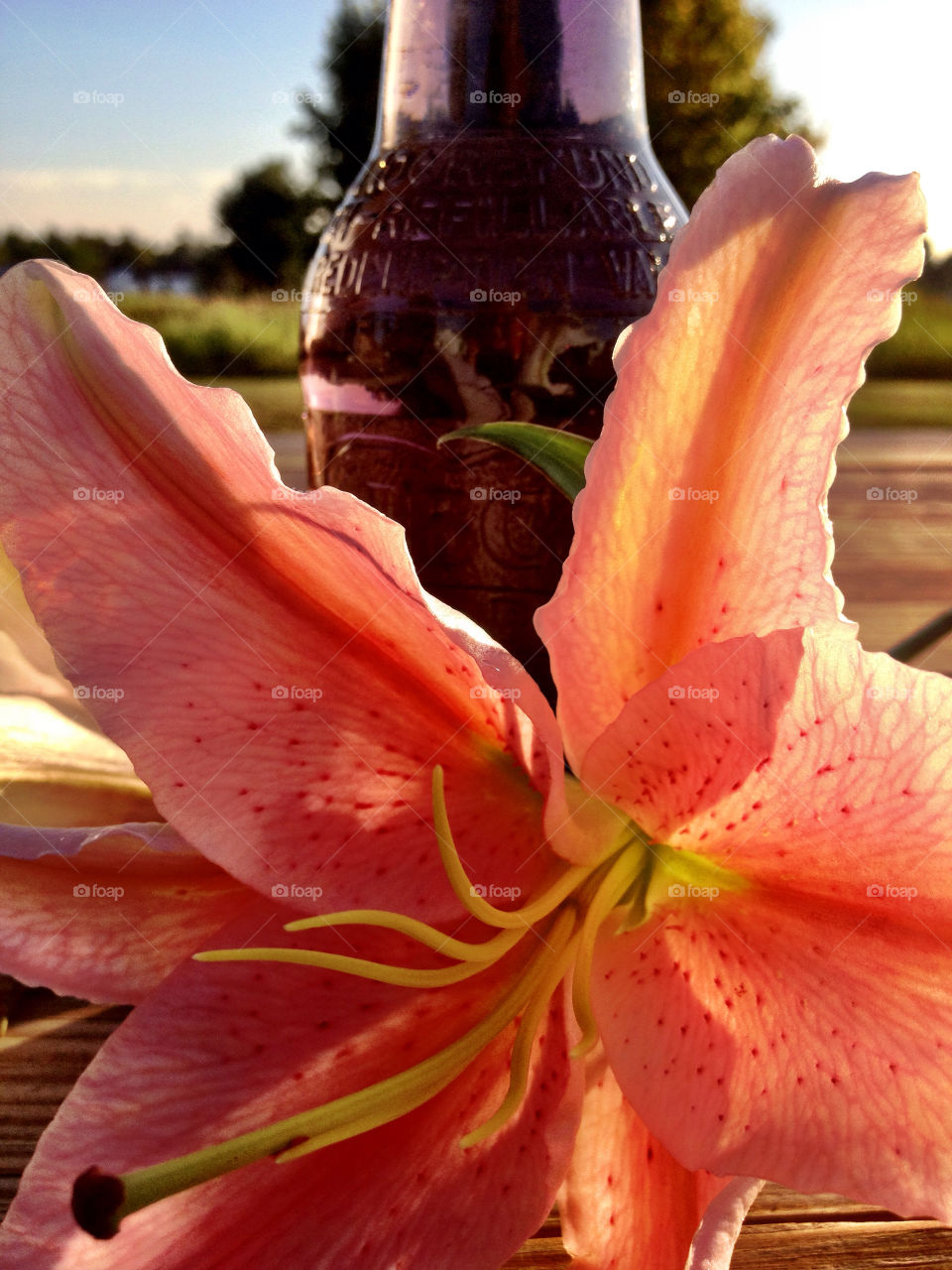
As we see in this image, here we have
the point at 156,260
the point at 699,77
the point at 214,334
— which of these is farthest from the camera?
the point at 699,77

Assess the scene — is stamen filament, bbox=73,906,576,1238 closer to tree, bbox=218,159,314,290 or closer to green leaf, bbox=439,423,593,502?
green leaf, bbox=439,423,593,502

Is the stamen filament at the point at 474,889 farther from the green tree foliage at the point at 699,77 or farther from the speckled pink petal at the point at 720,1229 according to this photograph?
the green tree foliage at the point at 699,77

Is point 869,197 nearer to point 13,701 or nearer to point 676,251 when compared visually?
point 676,251

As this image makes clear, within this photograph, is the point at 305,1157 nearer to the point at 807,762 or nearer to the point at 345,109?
the point at 807,762

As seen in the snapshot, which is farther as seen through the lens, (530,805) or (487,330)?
(487,330)

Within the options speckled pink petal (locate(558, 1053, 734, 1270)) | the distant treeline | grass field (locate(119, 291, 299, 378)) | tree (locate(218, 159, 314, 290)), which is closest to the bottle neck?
speckled pink petal (locate(558, 1053, 734, 1270))

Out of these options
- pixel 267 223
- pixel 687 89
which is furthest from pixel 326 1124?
pixel 267 223

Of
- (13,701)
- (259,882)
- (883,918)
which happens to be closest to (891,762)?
(883,918)
